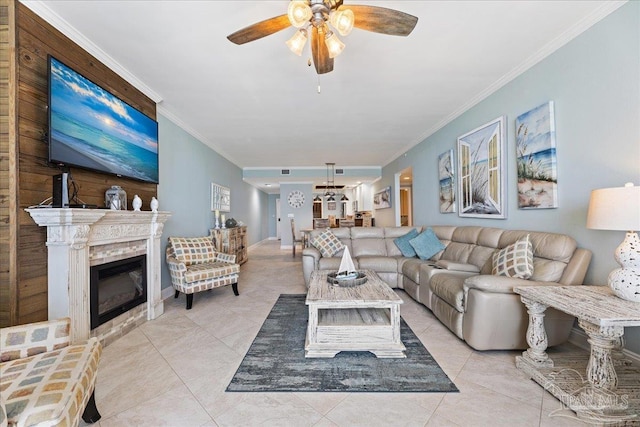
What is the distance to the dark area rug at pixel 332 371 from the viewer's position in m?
1.69

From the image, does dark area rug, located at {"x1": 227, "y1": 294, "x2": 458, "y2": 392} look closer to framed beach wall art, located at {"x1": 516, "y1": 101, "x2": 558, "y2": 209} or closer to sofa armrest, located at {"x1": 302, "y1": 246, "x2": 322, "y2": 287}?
sofa armrest, located at {"x1": 302, "y1": 246, "x2": 322, "y2": 287}

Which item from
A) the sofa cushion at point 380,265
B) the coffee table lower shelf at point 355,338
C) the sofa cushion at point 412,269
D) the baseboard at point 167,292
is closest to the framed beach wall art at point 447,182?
the sofa cushion at point 412,269

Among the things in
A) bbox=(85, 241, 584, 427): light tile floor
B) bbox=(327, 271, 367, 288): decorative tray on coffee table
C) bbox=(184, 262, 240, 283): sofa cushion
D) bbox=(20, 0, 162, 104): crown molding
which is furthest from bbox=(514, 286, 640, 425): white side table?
bbox=(20, 0, 162, 104): crown molding

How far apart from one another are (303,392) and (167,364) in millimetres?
1111

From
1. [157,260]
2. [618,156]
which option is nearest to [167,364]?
[157,260]

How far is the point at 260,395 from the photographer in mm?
1631

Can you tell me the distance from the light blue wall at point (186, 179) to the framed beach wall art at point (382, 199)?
13.5ft

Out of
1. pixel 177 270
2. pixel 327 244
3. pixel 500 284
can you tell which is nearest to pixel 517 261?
pixel 500 284

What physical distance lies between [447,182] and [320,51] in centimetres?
317

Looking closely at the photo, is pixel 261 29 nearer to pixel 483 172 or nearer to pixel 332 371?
pixel 332 371

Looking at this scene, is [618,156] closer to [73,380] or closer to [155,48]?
[73,380]

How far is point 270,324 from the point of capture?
2.70m

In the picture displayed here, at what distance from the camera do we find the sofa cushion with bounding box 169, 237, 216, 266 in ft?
11.4

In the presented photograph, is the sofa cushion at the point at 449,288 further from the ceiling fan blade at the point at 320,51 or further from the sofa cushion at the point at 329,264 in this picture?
the ceiling fan blade at the point at 320,51
